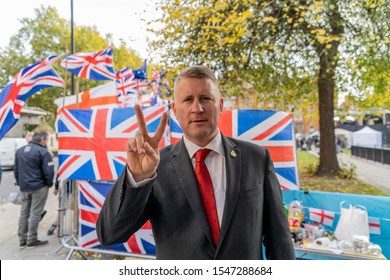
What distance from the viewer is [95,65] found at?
6477 mm

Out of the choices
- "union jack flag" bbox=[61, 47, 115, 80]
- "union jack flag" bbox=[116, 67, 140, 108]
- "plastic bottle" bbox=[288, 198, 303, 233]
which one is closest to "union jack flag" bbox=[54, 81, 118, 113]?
"union jack flag" bbox=[61, 47, 115, 80]

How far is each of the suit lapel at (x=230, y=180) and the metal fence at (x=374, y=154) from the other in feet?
51.6

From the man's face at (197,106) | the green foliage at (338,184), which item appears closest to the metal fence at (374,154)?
the green foliage at (338,184)

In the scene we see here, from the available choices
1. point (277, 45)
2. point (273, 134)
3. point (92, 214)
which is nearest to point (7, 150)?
point (92, 214)

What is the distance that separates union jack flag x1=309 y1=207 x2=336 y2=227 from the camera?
12.4 ft

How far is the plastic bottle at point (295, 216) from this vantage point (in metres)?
3.38

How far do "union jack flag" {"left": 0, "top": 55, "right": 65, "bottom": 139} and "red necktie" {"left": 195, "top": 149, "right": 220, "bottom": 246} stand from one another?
11.9ft

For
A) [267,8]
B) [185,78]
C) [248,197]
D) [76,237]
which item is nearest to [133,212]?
[248,197]

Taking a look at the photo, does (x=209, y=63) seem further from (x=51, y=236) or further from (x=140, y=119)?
(x=140, y=119)

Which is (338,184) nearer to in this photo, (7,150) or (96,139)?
(96,139)

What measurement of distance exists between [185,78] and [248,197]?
2.07 ft

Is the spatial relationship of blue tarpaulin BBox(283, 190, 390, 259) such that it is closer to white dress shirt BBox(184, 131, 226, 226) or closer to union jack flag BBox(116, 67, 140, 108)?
white dress shirt BBox(184, 131, 226, 226)

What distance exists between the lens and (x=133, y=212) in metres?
1.23

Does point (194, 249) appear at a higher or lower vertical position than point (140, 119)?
lower
